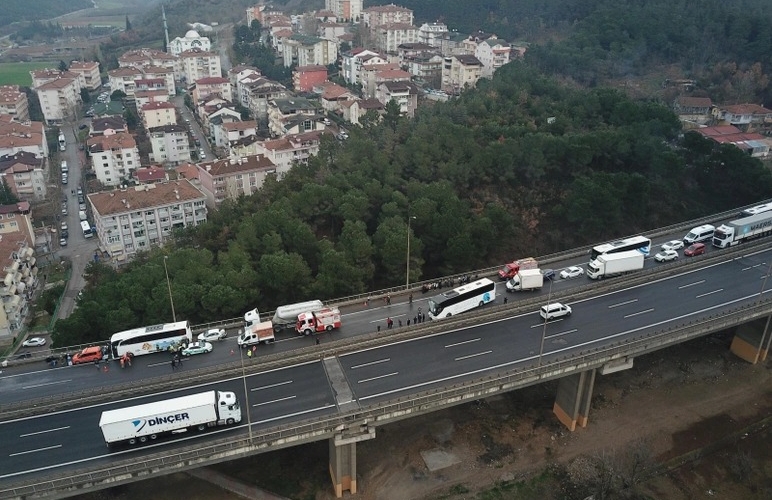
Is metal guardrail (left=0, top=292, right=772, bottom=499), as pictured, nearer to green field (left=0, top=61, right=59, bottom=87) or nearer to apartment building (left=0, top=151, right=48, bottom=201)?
apartment building (left=0, top=151, right=48, bottom=201)

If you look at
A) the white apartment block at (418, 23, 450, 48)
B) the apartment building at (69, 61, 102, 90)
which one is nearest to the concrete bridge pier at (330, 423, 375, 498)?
the white apartment block at (418, 23, 450, 48)

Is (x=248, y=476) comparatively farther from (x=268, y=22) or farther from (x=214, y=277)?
(x=268, y=22)

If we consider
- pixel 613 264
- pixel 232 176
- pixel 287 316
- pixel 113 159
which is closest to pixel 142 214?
pixel 232 176

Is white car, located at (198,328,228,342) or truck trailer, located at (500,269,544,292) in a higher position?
truck trailer, located at (500,269,544,292)

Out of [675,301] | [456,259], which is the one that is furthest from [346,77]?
[675,301]

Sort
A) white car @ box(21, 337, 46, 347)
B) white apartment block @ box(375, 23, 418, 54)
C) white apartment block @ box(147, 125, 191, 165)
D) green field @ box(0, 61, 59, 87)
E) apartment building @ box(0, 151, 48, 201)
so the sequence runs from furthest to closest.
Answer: green field @ box(0, 61, 59, 87) < white apartment block @ box(375, 23, 418, 54) < white apartment block @ box(147, 125, 191, 165) < apartment building @ box(0, 151, 48, 201) < white car @ box(21, 337, 46, 347)

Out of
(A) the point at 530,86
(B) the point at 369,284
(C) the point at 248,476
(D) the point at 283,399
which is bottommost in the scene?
(C) the point at 248,476

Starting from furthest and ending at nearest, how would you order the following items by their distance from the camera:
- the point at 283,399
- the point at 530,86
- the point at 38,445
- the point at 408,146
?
the point at 530,86
the point at 408,146
the point at 283,399
the point at 38,445
